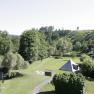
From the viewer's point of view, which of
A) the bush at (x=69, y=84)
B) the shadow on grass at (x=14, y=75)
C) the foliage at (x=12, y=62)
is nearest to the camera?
the bush at (x=69, y=84)

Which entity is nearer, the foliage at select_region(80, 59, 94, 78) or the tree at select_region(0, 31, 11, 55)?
the foliage at select_region(80, 59, 94, 78)

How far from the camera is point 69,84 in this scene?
46812 mm

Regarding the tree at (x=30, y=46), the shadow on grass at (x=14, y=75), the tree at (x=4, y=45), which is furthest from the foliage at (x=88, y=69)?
the tree at (x=4, y=45)

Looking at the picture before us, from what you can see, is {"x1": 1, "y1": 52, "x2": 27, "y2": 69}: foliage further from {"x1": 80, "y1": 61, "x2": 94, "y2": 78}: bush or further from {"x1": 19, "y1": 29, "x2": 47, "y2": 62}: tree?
{"x1": 19, "y1": 29, "x2": 47, "y2": 62}: tree

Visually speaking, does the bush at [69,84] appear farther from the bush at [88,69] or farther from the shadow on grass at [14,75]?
the shadow on grass at [14,75]

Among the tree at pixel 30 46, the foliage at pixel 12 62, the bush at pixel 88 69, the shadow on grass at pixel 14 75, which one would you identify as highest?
the tree at pixel 30 46

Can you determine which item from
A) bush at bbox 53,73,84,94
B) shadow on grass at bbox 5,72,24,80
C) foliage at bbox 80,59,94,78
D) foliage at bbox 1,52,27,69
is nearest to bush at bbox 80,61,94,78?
foliage at bbox 80,59,94,78

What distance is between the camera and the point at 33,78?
6209 centimetres

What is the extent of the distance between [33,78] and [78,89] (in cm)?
1782

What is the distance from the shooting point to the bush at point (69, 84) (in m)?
46.3

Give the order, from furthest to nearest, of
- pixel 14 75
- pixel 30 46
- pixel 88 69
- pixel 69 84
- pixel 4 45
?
pixel 4 45
pixel 30 46
pixel 14 75
pixel 88 69
pixel 69 84

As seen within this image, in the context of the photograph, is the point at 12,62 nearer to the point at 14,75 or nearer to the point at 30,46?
the point at 14,75

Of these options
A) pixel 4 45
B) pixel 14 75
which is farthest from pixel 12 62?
pixel 4 45

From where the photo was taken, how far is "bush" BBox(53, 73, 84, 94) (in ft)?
152
